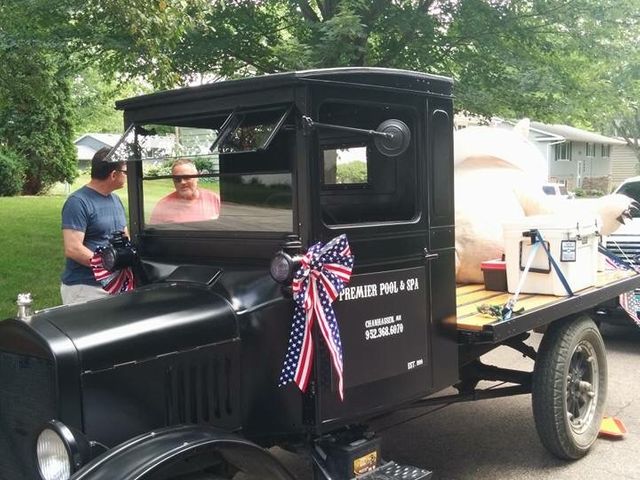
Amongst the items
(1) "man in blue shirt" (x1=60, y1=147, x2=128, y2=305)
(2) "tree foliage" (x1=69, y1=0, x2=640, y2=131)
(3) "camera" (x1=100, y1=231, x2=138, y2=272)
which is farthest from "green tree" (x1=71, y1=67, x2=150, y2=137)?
(3) "camera" (x1=100, y1=231, x2=138, y2=272)

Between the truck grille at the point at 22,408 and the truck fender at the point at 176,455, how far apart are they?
1.09 feet

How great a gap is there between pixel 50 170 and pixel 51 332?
21598 millimetres

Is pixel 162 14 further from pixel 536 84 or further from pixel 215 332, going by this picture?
pixel 536 84

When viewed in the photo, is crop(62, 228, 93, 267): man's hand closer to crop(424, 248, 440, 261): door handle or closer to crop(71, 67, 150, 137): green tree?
crop(424, 248, 440, 261): door handle

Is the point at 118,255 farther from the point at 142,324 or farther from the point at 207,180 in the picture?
the point at 142,324

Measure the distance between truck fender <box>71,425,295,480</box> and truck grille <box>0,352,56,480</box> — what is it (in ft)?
1.09

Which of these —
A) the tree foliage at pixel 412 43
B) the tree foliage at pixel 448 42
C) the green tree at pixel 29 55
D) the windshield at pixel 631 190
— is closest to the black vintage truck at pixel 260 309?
the green tree at pixel 29 55

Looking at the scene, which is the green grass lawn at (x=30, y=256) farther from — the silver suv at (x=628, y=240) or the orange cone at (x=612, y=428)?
the silver suv at (x=628, y=240)

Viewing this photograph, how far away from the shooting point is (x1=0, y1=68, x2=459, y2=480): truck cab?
2.58 m

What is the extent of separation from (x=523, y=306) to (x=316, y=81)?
1.88 metres

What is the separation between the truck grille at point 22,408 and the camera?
8.32 ft

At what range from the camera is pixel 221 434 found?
2562 mm

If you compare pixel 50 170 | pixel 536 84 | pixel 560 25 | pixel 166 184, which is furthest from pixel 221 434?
pixel 50 170

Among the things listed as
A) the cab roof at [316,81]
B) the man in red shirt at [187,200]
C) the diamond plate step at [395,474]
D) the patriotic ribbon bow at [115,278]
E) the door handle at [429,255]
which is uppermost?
the cab roof at [316,81]
